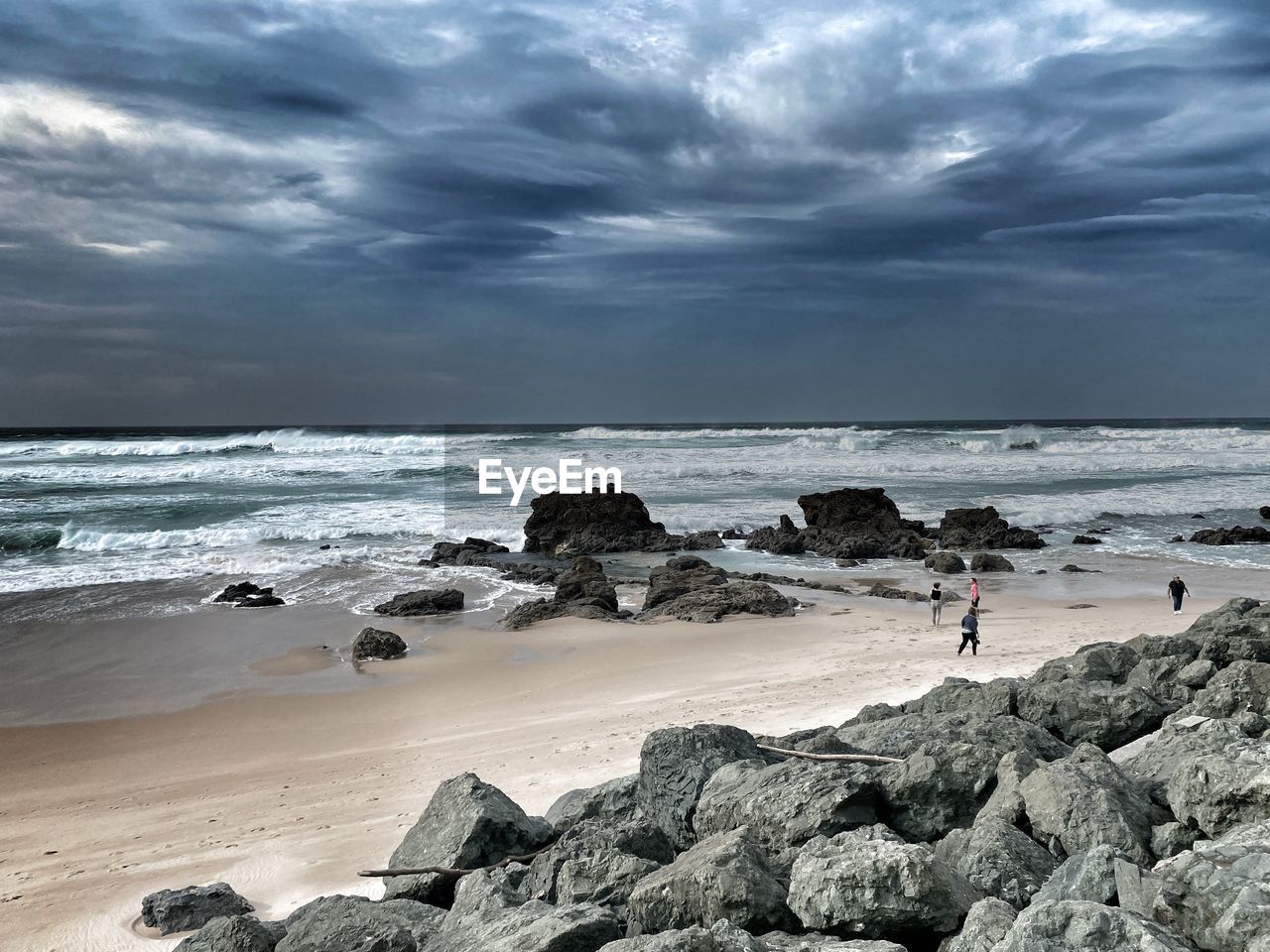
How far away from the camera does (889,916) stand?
313cm

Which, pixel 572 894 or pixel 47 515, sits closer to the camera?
pixel 572 894

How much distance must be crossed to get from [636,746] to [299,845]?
3042mm

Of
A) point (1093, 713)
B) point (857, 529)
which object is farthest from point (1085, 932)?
point (857, 529)

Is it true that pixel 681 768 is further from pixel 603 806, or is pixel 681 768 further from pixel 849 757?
pixel 849 757

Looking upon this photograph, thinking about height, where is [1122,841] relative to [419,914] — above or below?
above

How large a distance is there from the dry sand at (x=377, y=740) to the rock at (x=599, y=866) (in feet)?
6.64

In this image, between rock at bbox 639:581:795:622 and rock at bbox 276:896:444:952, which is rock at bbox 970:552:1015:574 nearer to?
rock at bbox 639:581:795:622

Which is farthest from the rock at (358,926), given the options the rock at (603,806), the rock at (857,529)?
the rock at (857,529)

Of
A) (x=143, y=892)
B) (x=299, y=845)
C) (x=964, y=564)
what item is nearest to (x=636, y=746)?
(x=299, y=845)

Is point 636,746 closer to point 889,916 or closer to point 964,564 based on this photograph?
point 889,916

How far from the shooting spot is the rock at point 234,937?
162 inches

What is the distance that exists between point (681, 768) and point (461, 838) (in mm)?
1239

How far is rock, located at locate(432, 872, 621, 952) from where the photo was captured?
3254 millimetres

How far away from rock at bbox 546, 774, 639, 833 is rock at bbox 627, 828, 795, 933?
1458 mm
